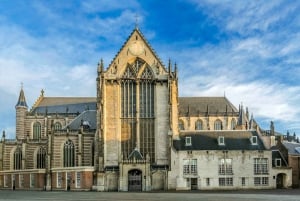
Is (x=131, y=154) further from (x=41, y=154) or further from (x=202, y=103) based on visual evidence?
(x=202, y=103)

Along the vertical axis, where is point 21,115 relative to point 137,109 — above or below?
above

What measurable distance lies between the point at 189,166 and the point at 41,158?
28021 millimetres

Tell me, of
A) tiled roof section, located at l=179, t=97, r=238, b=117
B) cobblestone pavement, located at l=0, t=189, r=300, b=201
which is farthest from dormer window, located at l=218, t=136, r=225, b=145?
tiled roof section, located at l=179, t=97, r=238, b=117

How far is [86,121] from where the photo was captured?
7975cm

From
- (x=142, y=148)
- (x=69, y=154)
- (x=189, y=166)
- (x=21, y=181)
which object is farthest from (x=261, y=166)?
(x=21, y=181)

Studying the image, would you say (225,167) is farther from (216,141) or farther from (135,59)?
(135,59)

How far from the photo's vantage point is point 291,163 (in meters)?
71.8

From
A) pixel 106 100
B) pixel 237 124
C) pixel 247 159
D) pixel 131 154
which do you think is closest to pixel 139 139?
pixel 131 154

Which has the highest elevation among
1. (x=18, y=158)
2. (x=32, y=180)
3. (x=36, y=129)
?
(x=36, y=129)

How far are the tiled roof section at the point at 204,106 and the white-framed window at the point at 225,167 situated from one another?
30.6 metres

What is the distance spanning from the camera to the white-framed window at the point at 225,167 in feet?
223

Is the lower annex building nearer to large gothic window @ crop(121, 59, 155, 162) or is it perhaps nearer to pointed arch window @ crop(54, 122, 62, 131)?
large gothic window @ crop(121, 59, 155, 162)

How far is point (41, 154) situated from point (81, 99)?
2206 cm

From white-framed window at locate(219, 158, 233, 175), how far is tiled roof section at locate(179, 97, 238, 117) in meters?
30.6
